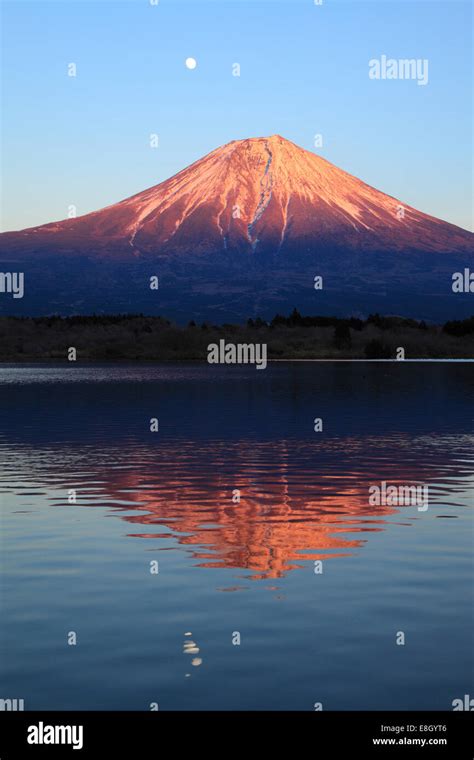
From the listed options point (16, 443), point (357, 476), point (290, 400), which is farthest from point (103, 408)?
point (357, 476)

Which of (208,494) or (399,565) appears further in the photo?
(208,494)
